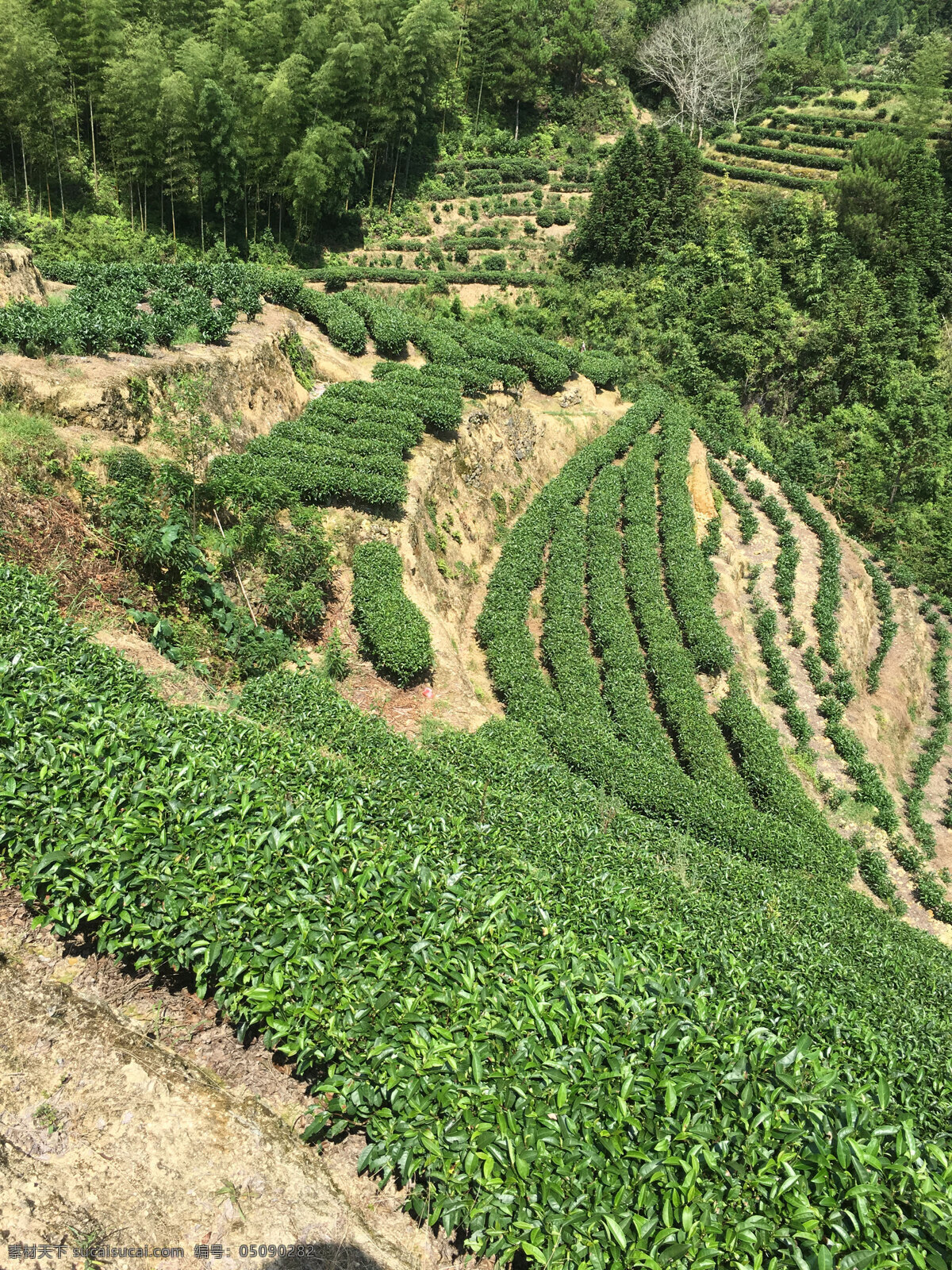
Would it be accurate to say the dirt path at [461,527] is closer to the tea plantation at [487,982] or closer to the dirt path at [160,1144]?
the tea plantation at [487,982]

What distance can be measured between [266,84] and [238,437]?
25.6m

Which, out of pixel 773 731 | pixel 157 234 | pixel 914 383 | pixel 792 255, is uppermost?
pixel 792 255

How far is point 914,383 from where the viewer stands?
119 feet

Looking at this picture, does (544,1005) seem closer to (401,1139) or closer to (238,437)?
(401,1139)

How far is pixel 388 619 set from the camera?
48.5 feet

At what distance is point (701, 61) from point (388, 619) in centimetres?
5977

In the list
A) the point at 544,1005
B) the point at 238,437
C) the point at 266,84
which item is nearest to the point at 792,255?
the point at 266,84

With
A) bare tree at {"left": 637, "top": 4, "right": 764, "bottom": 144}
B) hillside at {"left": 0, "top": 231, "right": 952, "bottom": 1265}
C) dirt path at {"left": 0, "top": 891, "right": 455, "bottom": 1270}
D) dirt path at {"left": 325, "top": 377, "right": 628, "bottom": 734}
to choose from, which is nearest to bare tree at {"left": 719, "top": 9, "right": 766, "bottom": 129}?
bare tree at {"left": 637, "top": 4, "right": 764, "bottom": 144}

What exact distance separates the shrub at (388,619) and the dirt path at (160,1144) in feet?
30.0

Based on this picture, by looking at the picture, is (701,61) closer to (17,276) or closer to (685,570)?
(685,570)

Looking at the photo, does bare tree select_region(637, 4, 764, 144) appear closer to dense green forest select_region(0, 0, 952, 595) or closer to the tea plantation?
dense green forest select_region(0, 0, 952, 595)

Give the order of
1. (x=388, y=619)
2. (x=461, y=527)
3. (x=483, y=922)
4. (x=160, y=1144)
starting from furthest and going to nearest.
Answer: (x=461, y=527) → (x=388, y=619) → (x=483, y=922) → (x=160, y=1144)

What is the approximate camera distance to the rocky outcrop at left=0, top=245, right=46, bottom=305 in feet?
54.5

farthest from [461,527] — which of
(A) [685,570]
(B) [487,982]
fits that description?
(B) [487,982]
